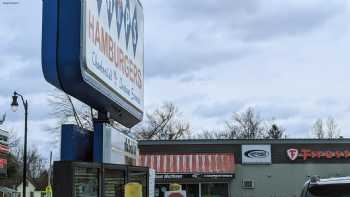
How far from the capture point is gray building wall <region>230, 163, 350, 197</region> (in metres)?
42.1

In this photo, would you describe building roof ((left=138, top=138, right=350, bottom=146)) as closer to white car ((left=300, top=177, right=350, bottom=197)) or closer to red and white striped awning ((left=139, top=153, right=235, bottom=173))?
red and white striped awning ((left=139, top=153, right=235, bottom=173))

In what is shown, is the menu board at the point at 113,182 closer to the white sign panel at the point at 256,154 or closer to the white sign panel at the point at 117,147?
the white sign panel at the point at 117,147

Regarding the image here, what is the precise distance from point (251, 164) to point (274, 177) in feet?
5.39

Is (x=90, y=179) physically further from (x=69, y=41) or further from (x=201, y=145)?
(x=201, y=145)

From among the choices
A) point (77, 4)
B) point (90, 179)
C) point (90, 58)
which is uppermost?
point (77, 4)

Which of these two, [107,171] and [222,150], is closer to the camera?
[107,171]

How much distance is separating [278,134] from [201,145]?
168 feet

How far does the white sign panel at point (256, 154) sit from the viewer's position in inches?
1670

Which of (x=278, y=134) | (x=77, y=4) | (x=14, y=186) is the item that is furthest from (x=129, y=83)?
(x=278, y=134)

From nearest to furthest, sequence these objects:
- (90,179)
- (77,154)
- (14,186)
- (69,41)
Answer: (69,41) → (90,179) → (77,154) → (14,186)

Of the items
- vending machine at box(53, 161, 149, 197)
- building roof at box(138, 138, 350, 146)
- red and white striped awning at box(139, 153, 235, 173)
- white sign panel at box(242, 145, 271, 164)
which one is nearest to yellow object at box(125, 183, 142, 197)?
vending machine at box(53, 161, 149, 197)

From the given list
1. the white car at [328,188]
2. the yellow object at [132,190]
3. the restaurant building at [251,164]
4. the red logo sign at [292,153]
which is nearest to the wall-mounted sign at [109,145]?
the yellow object at [132,190]

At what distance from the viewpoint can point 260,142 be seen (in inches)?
1688

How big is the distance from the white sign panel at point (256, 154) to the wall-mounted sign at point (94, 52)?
98.2 ft
